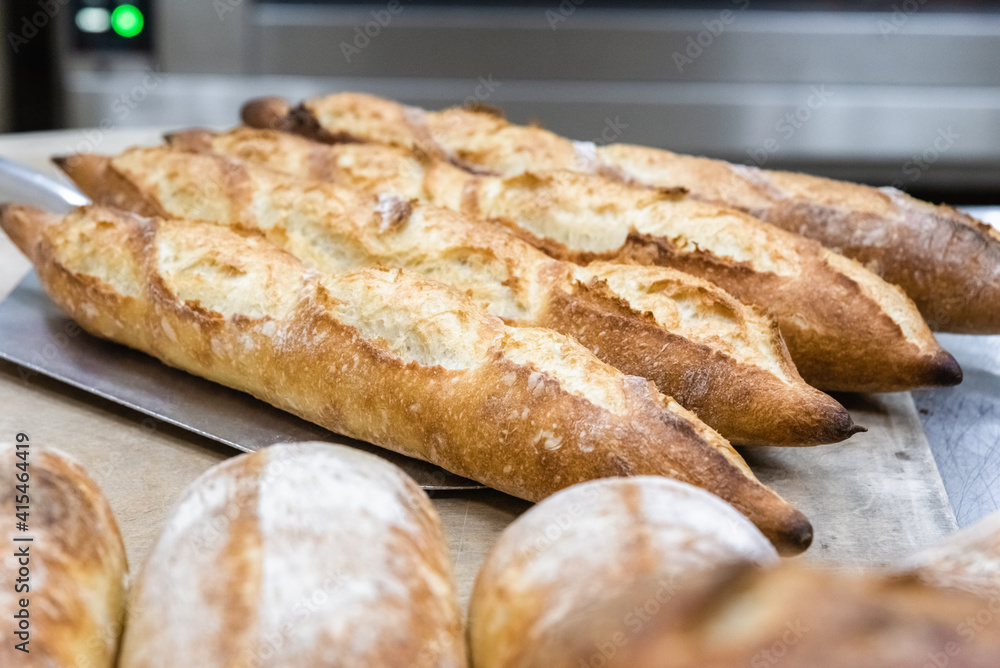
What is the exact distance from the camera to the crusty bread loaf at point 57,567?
75 centimetres

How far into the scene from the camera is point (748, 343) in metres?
1.30

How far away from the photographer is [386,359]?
4.17 ft

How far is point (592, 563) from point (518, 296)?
70cm

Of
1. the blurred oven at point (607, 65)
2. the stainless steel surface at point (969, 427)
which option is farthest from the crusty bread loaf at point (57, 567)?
the blurred oven at point (607, 65)

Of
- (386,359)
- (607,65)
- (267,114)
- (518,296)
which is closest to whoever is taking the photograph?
(386,359)

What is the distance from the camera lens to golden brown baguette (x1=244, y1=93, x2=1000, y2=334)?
5.21 ft

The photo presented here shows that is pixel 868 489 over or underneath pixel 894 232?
underneath

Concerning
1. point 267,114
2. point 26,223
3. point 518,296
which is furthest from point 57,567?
point 267,114

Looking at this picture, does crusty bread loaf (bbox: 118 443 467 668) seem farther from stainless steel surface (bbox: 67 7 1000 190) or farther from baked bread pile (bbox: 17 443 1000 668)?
stainless steel surface (bbox: 67 7 1000 190)

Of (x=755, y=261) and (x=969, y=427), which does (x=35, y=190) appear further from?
(x=969, y=427)

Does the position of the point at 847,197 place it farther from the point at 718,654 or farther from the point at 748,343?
the point at 718,654

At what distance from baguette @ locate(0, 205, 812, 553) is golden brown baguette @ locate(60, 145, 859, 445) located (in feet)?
0.36

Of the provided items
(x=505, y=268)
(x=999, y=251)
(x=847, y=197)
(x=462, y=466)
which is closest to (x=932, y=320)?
(x=999, y=251)

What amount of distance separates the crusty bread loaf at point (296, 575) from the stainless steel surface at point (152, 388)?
39 centimetres
